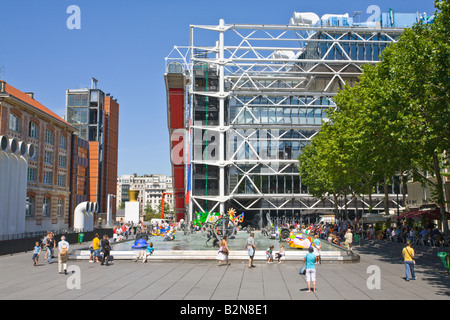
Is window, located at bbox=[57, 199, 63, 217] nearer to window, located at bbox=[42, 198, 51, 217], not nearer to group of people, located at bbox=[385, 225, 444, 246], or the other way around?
window, located at bbox=[42, 198, 51, 217]

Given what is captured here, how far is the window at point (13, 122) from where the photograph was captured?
4838 centimetres

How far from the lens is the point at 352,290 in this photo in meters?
16.0

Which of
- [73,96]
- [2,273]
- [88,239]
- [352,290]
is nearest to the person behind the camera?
[352,290]

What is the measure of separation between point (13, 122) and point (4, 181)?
954 cm

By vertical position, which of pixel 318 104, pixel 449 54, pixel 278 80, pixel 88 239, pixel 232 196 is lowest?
pixel 88 239

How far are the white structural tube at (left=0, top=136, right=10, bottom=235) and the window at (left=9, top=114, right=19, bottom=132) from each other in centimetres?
638

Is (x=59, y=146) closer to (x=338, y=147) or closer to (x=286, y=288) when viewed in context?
(x=338, y=147)

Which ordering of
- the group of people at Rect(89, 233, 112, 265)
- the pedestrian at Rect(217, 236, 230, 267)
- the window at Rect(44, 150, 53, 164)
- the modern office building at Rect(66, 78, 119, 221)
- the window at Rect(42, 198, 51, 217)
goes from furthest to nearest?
the modern office building at Rect(66, 78, 119, 221) < the window at Rect(44, 150, 53, 164) < the window at Rect(42, 198, 51, 217) < the group of people at Rect(89, 233, 112, 265) < the pedestrian at Rect(217, 236, 230, 267)

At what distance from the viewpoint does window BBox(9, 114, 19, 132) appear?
48.4 meters

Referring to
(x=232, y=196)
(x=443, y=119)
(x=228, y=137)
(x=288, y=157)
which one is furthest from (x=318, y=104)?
(x=443, y=119)

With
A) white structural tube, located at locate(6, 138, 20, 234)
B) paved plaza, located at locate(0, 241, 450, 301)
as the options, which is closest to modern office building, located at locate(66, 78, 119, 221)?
white structural tube, located at locate(6, 138, 20, 234)

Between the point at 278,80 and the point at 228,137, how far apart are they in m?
19.0

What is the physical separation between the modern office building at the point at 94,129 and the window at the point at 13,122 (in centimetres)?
6124

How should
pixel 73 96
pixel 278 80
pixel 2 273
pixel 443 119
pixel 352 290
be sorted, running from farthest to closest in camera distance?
pixel 73 96
pixel 278 80
pixel 443 119
pixel 2 273
pixel 352 290
